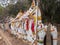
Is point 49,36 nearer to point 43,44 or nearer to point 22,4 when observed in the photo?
point 43,44

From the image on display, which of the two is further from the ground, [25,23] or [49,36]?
[25,23]

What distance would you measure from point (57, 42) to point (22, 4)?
0.54 m

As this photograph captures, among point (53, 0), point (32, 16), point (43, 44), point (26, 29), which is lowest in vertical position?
point (43, 44)

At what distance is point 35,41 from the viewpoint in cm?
209

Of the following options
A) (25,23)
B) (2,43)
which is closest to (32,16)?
(25,23)

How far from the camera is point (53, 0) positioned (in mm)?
2117

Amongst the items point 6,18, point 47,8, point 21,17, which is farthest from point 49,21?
point 6,18

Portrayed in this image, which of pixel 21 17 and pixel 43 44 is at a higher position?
pixel 21 17

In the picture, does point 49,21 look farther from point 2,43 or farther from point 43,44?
point 2,43

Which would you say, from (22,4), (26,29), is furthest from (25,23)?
(22,4)

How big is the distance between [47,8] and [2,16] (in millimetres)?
467

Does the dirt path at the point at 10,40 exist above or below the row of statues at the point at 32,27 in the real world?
below

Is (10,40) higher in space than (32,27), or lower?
lower

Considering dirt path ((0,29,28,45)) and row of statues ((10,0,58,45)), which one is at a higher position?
row of statues ((10,0,58,45))
